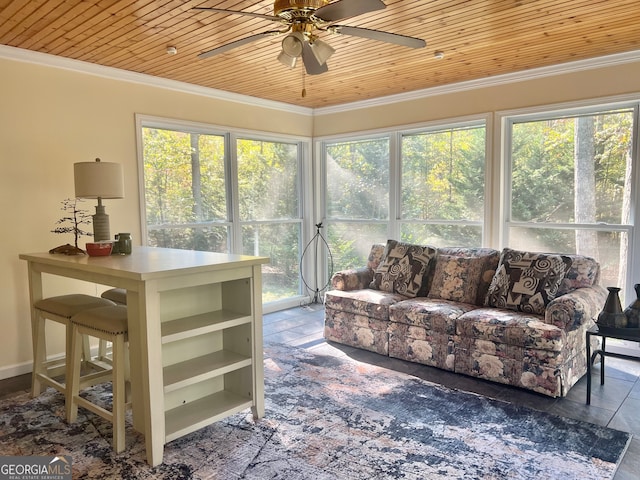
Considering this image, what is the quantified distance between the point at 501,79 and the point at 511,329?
246 centimetres

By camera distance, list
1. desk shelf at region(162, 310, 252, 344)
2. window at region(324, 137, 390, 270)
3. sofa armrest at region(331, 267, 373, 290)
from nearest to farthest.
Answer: desk shelf at region(162, 310, 252, 344) → sofa armrest at region(331, 267, 373, 290) → window at region(324, 137, 390, 270)

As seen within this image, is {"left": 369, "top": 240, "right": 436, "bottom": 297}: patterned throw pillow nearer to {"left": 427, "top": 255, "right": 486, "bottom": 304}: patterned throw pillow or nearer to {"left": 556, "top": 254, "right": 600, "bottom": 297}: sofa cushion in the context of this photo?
{"left": 427, "top": 255, "right": 486, "bottom": 304}: patterned throw pillow

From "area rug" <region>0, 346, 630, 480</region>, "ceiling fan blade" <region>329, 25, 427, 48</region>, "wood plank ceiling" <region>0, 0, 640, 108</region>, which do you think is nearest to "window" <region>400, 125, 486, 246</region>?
"wood plank ceiling" <region>0, 0, 640, 108</region>

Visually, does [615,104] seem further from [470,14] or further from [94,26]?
[94,26]

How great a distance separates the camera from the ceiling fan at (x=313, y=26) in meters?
2.10

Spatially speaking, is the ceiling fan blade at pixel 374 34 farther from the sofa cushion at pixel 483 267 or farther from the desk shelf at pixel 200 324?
the sofa cushion at pixel 483 267

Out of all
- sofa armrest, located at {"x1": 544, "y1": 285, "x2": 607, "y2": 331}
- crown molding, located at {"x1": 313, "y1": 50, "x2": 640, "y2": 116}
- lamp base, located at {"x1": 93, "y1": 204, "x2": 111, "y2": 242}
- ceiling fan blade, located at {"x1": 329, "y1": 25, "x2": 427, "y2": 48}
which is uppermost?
crown molding, located at {"x1": 313, "y1": 50, "x2": 640, "y2": 116}

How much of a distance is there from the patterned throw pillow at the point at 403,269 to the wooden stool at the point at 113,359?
95.8 inches

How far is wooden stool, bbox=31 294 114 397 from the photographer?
294 cm

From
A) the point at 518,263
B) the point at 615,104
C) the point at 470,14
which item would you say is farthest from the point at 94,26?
the point at 615,104

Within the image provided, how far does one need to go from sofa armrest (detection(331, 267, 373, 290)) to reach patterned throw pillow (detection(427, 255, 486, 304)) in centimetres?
67

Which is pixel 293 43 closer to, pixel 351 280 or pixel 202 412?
pixel 202 412

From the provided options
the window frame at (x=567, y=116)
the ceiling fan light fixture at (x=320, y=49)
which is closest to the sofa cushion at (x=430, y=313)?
the window frame at (x=567, y=116)

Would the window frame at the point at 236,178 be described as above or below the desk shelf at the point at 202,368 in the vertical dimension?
above
